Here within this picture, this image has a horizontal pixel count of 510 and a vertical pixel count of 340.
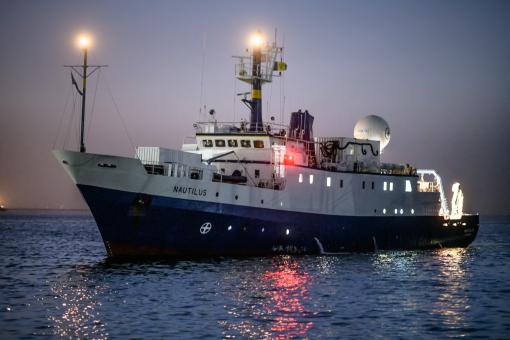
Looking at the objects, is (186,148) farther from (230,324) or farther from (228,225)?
(230,324)

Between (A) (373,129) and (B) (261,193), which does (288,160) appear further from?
(A) (373,129)

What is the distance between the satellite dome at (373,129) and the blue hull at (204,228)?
10446 millimetres

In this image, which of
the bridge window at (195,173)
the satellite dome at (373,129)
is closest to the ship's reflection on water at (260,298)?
the bridge window at (195,173)

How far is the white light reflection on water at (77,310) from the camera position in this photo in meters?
23.3

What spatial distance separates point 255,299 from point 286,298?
1484mm

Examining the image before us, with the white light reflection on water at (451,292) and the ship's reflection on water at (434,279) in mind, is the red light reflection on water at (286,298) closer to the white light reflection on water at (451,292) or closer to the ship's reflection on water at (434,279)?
the ship's reflection on water at (434,279)

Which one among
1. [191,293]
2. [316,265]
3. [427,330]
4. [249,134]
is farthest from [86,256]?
[427,330]

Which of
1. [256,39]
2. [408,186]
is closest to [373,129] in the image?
[408,186]

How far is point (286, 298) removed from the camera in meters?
30.5

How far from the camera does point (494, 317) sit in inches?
1091

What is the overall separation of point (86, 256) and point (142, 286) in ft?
77.7

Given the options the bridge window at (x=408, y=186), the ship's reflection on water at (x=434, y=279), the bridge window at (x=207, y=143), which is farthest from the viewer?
the bridge window at (x=408, y=186)

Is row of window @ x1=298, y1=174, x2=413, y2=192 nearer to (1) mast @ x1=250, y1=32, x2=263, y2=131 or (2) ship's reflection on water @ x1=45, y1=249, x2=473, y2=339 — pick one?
(1) mast @ x1=250, y1=32, x2=263, y2=131

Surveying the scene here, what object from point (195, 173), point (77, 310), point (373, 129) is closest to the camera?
point (77, 310)
